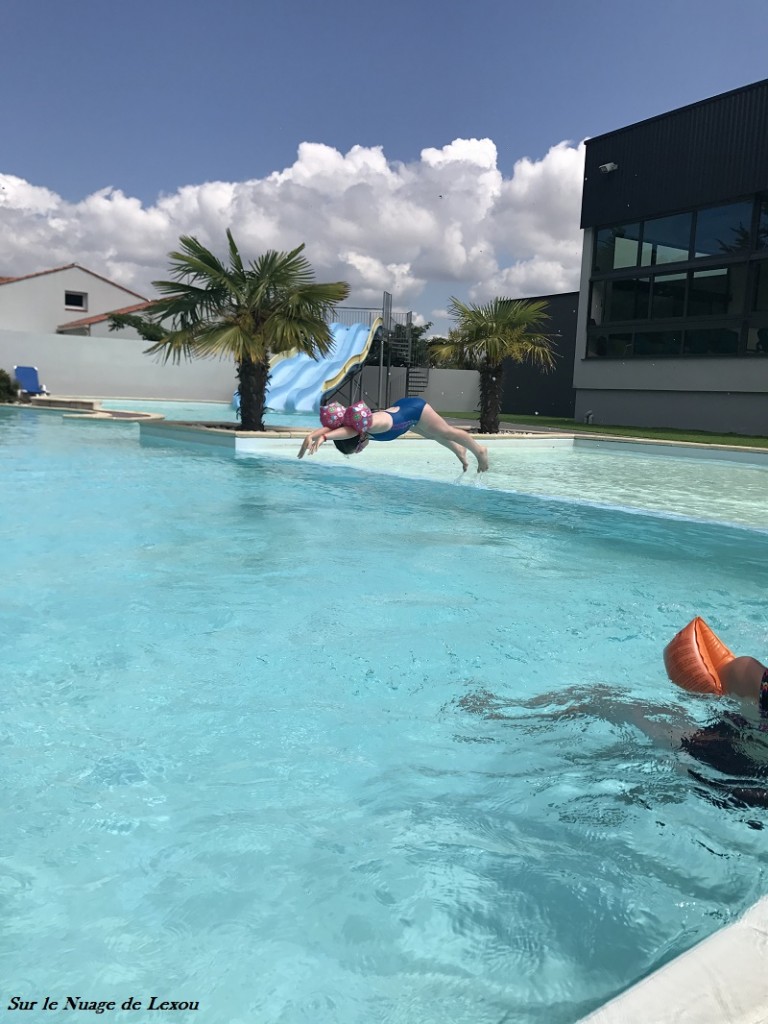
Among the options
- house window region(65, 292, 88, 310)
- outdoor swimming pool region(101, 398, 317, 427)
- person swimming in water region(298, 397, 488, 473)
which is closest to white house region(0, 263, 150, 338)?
house window region(65, 292, 88, 310)

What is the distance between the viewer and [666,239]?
23.2 metres

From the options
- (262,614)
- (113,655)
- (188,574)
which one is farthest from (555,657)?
(188,574)

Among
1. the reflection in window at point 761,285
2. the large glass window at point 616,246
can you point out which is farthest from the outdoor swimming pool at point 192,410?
the reflection in window at point 761,285

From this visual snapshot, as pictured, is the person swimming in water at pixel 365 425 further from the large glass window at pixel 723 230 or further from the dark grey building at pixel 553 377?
the dark grey building at pixel 553 377

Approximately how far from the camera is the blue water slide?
26281 millimetres

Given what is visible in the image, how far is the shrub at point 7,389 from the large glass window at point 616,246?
19.6m

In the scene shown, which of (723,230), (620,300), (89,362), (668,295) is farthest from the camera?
(89,362)

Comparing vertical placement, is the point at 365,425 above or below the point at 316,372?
below

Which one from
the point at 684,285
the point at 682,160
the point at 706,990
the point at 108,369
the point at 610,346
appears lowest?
the point at 706,990

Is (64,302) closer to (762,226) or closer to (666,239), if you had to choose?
(666,239)

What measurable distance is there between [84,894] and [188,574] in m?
3.91

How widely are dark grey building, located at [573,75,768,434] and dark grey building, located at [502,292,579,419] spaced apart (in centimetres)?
252

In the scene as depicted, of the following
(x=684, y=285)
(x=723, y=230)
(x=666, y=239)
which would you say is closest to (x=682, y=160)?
(x=666, y=239)

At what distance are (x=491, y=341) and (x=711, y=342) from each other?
8237 mm
